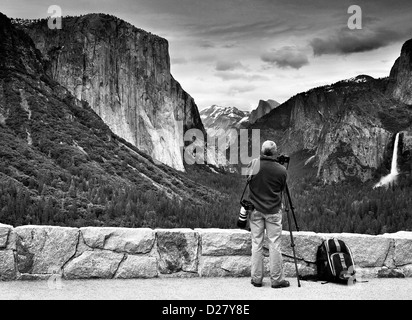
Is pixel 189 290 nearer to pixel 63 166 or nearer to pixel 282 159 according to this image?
pixel 282 159

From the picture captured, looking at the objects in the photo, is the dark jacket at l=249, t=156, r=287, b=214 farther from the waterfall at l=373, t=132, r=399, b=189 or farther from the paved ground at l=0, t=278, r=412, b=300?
the waterfall at l=373, t=132, r=399, b=189

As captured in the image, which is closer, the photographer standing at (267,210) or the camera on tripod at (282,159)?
the photographer standing at (267,210)

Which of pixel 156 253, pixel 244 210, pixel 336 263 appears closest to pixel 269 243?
pixel 244 210

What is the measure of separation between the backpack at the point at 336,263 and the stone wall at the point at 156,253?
0.32 metres

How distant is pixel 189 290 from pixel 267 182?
2.19 meters

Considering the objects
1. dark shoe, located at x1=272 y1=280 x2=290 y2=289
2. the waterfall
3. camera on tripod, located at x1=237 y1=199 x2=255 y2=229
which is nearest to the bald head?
camera on tripod, located at x1=237 y1=199 x2=255 y2=229

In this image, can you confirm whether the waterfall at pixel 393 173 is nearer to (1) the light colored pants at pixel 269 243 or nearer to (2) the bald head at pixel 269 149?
(2) the bald head at pixel 269 149

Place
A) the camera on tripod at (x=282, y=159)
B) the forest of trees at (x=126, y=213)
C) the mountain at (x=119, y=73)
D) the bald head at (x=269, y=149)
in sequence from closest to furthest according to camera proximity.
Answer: the bald head at (x=269, y=149), the camera on tripod at (x=282, y=159), the forest of trees at (x=126, y=213), the mountain at (x=119, y=73)

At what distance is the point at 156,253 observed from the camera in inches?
416

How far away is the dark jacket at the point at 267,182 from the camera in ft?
33.0

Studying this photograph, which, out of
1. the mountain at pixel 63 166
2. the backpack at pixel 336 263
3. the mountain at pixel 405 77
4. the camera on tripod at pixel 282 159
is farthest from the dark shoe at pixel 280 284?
the mountain at pixel 405 77

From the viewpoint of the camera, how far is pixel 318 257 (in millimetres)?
10805

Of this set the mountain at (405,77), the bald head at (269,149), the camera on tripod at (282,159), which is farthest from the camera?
the mountain at (405,77)
